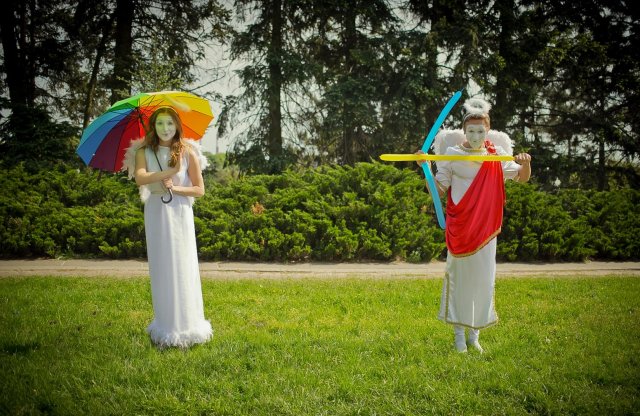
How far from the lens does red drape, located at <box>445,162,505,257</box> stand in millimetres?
4426

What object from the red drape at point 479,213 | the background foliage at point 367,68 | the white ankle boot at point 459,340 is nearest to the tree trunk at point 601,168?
the background foliage at point 367,68

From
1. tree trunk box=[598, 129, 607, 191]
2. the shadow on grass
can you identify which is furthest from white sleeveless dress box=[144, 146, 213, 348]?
tree trunk box=[598, 129, 607, 191]

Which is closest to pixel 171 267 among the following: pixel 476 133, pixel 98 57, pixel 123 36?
pixel 476 133

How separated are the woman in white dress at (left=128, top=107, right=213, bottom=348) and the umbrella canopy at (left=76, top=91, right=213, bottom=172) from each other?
187 millimetres

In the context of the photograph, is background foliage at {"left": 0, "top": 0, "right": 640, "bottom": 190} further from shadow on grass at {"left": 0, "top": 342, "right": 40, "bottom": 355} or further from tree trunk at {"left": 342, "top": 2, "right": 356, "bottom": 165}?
shadow on grass at {"left": 0, "top": 342, "right": 40, "bottom": 355}

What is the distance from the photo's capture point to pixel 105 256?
8.98 m

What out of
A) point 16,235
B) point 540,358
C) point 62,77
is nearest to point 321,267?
point 540,358

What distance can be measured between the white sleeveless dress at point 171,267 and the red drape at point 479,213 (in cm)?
249

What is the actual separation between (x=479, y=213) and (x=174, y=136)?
2925mm

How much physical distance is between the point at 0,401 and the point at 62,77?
18628 millimetres

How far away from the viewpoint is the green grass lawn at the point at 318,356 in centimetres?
356

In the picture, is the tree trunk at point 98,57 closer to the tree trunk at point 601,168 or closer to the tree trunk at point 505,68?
the tree trunk at point 505,68

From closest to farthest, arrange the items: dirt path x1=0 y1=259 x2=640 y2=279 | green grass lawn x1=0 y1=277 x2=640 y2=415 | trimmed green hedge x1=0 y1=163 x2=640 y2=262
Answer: green grass lawn x1=0 y1=277 x2=640 y2=415 < dirt path x1=0 y1=259 x2=640 y2=279 < trimmed green hedge x1=0 y1=163 x2=640 y2=262

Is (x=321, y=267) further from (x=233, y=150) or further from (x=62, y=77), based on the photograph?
(x=62, y=77)
